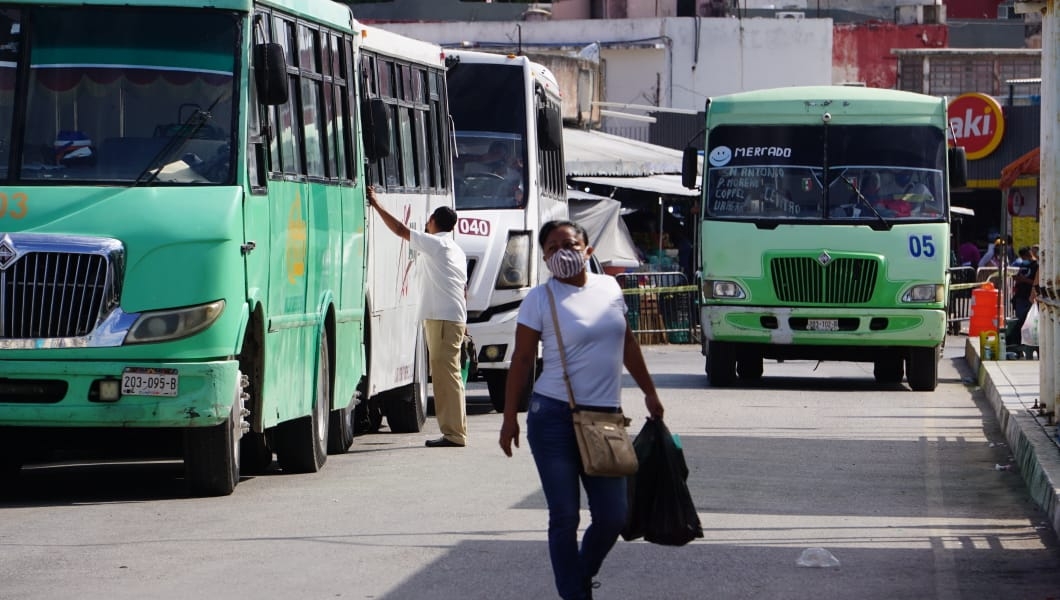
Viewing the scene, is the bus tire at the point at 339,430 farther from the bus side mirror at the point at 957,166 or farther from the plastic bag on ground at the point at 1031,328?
the plastic bag on ground at the point at 1031,328

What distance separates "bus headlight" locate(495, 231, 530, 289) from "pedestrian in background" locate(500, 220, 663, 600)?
1080 centimetres

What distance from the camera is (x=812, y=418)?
18.2 metres

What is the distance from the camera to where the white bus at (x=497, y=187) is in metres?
18.4

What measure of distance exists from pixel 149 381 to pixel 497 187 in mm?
8815

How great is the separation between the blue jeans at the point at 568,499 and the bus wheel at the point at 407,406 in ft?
29.7

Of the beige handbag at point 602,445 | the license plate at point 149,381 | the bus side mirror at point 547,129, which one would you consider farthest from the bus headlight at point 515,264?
the beige handbag at point 602,445

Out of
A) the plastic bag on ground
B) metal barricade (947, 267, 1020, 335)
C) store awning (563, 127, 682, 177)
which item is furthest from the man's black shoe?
metal barricade (947, 267, 1020, 335)

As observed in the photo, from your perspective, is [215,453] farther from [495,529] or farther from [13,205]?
[495,529]

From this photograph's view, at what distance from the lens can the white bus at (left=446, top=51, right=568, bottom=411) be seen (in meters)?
18.4

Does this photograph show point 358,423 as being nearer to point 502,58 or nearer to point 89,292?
point 502,58

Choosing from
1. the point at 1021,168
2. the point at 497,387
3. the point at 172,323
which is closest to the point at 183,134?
the point at 172,323

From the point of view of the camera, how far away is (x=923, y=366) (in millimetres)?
22203

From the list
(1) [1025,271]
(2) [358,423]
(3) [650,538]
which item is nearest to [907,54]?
(1) [1025,271]

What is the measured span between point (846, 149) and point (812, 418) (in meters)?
4.60
